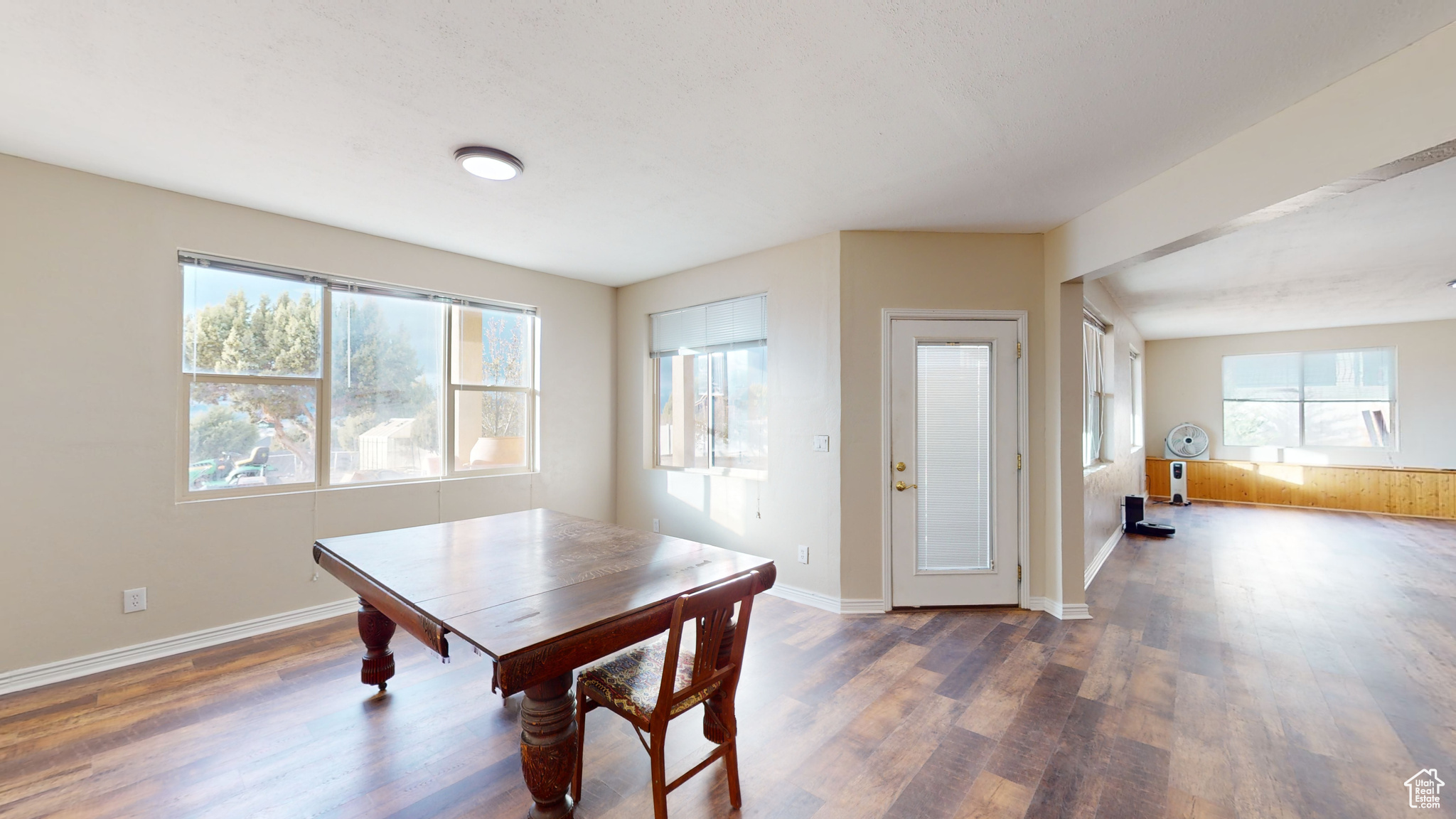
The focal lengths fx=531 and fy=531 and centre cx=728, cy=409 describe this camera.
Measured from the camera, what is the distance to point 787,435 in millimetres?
3953

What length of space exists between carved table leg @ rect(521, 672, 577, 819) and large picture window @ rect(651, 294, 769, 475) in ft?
8.90

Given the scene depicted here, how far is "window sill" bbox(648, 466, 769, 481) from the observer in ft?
13.8

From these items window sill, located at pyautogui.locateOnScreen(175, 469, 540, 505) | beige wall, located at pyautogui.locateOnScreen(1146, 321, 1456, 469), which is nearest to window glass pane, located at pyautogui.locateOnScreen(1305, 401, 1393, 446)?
beige wall, located at pyautogui.locateOnScreen(1146, 321, 1456, 469)

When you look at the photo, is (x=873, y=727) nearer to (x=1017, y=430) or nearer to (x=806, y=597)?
(x=806, y=597)

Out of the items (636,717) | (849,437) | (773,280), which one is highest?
(773,280)

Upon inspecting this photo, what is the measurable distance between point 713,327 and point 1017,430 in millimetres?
2423

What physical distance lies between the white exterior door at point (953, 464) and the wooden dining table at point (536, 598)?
5.94 feet

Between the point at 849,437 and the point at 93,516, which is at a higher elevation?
the point at 849,437

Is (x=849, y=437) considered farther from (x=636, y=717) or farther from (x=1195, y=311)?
(x=1195, y=311)

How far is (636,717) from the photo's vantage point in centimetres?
165

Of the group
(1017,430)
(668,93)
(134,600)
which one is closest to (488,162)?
(668,93)

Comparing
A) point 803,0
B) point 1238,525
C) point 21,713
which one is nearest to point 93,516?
point 21,713

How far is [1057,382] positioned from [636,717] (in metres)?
3.27

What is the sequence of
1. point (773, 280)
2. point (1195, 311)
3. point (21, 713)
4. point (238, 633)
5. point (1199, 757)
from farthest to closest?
1. point (1195, 311)
2. point (773, 280)
3. point (238, 633)
4. point (21, 713)
5. point (1199, 757)
